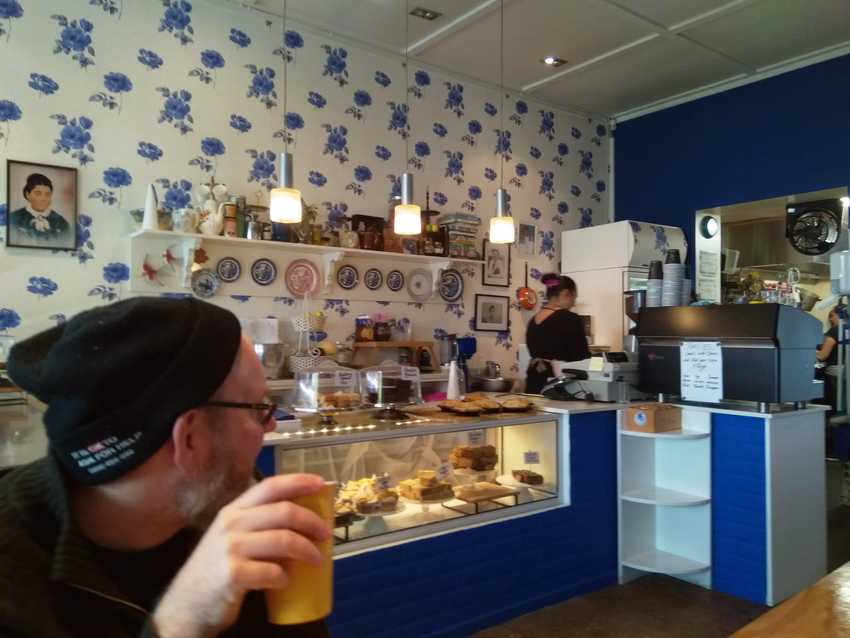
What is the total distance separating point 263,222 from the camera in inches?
160

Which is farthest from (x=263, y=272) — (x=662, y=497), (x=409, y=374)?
(x=662, y=497)

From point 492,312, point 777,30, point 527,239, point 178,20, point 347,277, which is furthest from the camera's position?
point 527,239

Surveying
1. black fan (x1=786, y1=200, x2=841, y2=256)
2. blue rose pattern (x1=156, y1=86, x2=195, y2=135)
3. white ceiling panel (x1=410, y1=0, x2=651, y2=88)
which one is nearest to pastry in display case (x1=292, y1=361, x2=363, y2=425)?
blue rose pattern (x1=156, y1=86, x2=195, y2=135)

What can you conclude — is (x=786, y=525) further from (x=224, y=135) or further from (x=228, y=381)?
(x=224, y=135)

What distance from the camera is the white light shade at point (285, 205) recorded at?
340 centimetres

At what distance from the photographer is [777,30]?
440cm

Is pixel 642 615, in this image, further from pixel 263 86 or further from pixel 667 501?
pixel 263 86

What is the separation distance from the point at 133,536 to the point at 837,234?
17.6ft

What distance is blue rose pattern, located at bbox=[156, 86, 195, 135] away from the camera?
3863mm

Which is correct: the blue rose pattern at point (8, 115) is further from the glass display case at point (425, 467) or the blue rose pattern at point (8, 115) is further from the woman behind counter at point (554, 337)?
the woman behind counter at point (554, 337)

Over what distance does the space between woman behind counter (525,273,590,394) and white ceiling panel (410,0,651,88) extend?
1704mm

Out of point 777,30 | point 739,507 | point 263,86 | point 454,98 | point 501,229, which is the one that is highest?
point 777,30

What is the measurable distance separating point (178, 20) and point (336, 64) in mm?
1067

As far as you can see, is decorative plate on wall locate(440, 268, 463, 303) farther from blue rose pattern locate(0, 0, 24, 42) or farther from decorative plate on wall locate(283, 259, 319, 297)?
blue rose pattern locate(0, 0, 24, 42)
